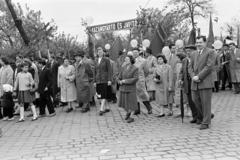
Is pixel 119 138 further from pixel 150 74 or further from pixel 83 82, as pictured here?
pixel 150 74

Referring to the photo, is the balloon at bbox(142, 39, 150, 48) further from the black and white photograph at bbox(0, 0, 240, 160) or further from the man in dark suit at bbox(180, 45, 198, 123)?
the man in dark suit at bbox(180, 45, 198, 123)

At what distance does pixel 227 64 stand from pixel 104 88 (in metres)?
5.86

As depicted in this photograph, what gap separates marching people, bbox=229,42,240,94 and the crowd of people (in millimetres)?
3210

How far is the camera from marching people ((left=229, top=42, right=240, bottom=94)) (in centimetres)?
1237

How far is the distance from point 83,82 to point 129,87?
87.9 inches

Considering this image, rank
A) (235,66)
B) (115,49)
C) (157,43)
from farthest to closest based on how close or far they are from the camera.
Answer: (115,49), (235,66), (157,43)

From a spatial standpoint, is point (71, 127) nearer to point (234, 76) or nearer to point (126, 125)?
point (126, 125)

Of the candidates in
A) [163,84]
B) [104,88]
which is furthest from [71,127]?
[163,84]

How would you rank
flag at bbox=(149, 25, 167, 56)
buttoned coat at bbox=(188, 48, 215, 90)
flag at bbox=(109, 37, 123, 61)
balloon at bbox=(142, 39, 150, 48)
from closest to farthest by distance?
buttoned coat at bbox=(188, 48, 215, 90), balloon at bbox=(142, 39, 150, 48), flag at bbox=(149, 25, 167, 56), flag at bbox=(109, 37, 123, 61)

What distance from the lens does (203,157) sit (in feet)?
16.6

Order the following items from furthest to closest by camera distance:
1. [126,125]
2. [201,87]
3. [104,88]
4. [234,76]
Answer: [234,76]
[104,88]
[126,125]
[201,87]

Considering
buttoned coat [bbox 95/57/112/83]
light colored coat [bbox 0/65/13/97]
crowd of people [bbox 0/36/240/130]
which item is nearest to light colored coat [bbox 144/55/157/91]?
crowd of people [bbox 0/36/240/130]

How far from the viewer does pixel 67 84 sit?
33.9 feet

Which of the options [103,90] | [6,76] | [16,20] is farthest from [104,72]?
[16,20]
